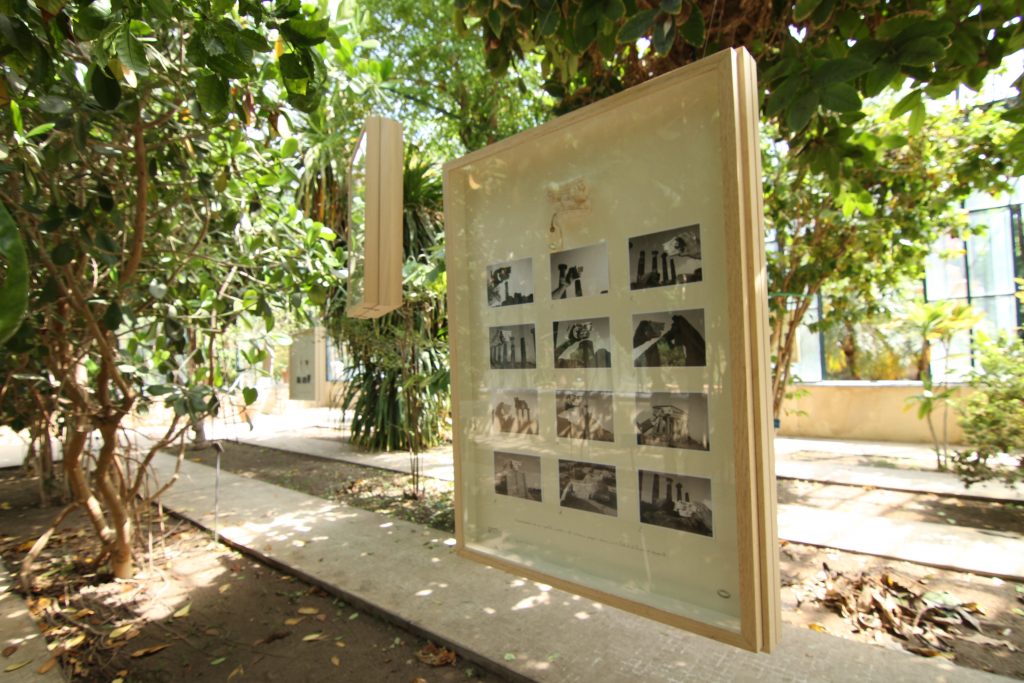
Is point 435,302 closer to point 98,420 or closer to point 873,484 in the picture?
point 98,420

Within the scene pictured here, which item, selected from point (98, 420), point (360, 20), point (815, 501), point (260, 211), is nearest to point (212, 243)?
point (260, 211)

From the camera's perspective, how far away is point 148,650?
10.3 feet

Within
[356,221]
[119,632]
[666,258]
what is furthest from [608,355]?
[119,632]

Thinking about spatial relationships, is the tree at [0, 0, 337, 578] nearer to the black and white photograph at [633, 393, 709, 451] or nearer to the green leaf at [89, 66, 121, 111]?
the green leaf at [89, 66, 121, 111]

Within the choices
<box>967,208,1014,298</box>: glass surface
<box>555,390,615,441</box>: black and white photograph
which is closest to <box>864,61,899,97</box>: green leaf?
<box>555,390,615,441</box>: black and white photograph

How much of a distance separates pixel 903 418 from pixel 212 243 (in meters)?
10.3

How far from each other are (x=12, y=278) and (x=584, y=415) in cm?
147

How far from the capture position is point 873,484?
20.2 feet

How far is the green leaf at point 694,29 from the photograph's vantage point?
80.7 inches

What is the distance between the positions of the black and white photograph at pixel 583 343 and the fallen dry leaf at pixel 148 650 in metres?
2.86

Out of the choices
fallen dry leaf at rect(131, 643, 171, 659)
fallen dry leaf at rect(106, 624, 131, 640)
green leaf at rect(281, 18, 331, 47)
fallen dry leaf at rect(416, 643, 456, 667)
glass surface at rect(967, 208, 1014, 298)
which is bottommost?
fallen dry leaf at rect(131, 643, 171, 659)

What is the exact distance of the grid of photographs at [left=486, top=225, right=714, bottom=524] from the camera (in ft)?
5.40

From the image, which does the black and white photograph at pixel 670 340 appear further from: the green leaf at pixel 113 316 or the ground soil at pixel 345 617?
the green leaf at pixel 113 316

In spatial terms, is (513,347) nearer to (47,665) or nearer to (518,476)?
(518,476)
